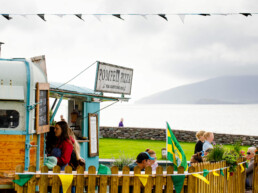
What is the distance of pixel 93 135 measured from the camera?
1394cm

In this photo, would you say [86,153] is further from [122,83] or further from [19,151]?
[19,151]

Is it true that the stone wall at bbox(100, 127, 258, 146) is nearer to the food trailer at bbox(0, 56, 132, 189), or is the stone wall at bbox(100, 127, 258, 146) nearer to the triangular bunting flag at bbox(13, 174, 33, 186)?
the food trailer at bbox(0, 56, 132, 189)

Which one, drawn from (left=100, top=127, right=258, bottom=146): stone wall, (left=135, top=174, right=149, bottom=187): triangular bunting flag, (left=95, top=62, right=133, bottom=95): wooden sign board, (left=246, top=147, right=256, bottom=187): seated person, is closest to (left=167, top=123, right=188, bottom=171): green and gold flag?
(left=135, top=174, right=149, bottom=187): triangular bunting flag

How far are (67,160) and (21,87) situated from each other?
5.47 feet

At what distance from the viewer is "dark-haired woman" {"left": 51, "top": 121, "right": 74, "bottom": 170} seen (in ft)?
26.3

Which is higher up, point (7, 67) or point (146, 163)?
point (7, 67)

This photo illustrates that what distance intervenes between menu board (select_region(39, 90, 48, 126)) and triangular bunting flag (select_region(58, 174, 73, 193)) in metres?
1.74

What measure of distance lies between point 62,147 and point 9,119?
1204 millimetres

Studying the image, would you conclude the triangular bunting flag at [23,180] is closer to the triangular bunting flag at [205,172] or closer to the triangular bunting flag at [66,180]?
the triangular bunting flag at [66,180]

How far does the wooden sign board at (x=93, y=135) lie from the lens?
1362cm

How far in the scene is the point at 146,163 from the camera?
730cm

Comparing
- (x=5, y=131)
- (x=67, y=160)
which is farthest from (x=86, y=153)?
(x=5, y=131)

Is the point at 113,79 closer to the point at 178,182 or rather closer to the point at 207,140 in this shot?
the point at 207,140

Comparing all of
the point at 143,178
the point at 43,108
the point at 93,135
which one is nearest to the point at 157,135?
the point at 93,135
